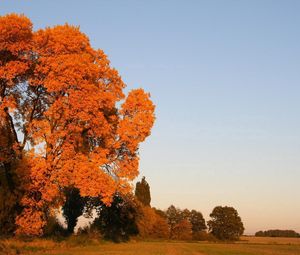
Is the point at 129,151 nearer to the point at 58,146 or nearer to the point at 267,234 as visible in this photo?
the point at 58,146

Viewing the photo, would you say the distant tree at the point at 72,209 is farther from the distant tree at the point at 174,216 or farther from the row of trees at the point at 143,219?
the distant tree at the point at 174,216

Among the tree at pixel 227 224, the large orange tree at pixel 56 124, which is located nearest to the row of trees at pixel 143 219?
the tree at pixel 227 224

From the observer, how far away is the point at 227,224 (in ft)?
449

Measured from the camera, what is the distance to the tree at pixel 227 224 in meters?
136

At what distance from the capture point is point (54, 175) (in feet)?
94.1

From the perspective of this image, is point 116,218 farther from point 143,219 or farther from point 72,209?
point 143,219

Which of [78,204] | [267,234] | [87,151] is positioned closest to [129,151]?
[87,151]

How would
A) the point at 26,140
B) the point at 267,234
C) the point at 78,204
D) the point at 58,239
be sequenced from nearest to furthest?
the point at 26,140
the point at 58,239
the point at 78,204
the point at 267,234

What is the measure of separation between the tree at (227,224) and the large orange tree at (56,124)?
10983cm

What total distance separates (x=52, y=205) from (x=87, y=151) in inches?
190

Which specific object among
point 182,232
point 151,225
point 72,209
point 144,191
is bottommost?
point 182,232

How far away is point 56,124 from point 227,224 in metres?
116

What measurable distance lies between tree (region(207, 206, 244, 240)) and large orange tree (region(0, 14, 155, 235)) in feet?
360

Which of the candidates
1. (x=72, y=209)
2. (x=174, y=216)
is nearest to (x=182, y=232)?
(x=174, y=216)
